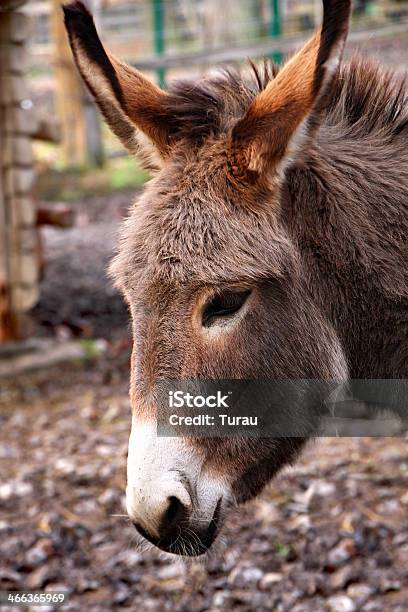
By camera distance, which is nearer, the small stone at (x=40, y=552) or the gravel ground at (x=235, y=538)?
the gravel ground at (x=235, y=538)

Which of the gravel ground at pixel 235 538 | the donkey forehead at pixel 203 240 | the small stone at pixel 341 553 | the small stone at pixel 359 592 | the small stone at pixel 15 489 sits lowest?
the small stone at pixel 15 489

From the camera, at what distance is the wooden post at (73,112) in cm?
1163

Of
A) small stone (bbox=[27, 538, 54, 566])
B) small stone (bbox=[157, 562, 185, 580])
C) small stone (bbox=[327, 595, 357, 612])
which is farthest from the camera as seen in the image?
small stone (bbox=[27, 538, 54, 566])

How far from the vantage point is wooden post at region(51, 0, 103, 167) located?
38.2ft

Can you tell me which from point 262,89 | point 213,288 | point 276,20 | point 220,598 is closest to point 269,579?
point 220,598

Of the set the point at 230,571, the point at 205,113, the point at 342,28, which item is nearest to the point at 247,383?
the point at 205,113

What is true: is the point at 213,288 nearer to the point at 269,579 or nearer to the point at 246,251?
the point at 246,251

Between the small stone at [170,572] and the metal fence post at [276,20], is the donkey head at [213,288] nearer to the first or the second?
the small stone at [170,572]

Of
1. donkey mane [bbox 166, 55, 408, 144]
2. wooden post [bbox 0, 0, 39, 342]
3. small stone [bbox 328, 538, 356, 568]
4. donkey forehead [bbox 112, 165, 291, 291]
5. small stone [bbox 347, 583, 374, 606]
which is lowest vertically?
small stone [bbox 328, 538, 356, 568]

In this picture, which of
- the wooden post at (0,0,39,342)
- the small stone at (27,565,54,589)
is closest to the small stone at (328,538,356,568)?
the small stone at (27,565,54,589)

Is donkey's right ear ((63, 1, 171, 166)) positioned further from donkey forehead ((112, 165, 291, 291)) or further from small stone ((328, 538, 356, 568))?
small stone ((328, 538, 356, 568))

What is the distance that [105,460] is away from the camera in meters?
4.91

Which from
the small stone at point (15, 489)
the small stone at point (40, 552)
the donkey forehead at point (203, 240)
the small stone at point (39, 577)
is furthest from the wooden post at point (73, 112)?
the donkey forehead at point (203, 240)

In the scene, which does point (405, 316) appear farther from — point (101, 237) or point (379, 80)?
point (101, 237)
